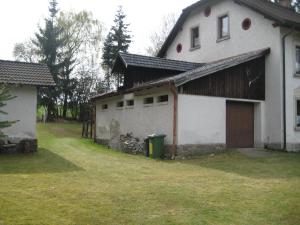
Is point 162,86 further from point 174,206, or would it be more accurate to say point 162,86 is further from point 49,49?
point 49,49

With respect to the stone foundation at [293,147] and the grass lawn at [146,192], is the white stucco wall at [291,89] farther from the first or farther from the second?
the grass lawn at [146,192]

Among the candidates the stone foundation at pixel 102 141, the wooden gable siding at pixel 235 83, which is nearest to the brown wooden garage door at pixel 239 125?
the wooden gable siding at pixel 235 83

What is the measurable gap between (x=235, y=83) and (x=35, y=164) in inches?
383

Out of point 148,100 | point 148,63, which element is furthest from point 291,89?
point 148,63

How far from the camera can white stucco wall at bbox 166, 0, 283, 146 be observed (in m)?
18.5

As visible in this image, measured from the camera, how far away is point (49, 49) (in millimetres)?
37781

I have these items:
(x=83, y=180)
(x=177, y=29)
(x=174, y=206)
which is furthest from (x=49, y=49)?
(x=174, y=206)

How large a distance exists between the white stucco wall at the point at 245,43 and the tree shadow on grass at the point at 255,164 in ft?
7.53

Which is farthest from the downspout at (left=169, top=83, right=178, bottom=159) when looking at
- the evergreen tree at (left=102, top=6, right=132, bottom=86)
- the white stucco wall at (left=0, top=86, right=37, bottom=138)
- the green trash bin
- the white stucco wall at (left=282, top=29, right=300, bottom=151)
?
the evergreen tree at (left=102, top=6, right=132, bottom=86)

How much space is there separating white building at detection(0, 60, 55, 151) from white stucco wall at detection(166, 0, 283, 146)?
10.1 meters

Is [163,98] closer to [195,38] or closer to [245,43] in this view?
[245,43]

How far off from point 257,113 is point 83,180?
37.9 feet

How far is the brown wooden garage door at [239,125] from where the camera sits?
18125 mm

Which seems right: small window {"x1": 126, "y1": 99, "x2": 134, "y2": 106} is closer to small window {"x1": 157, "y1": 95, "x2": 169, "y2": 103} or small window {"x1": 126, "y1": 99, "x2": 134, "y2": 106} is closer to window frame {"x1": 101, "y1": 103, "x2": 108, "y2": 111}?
small window {"x1": 157, "y1": 95, "x2": 169, "y2": 103}
